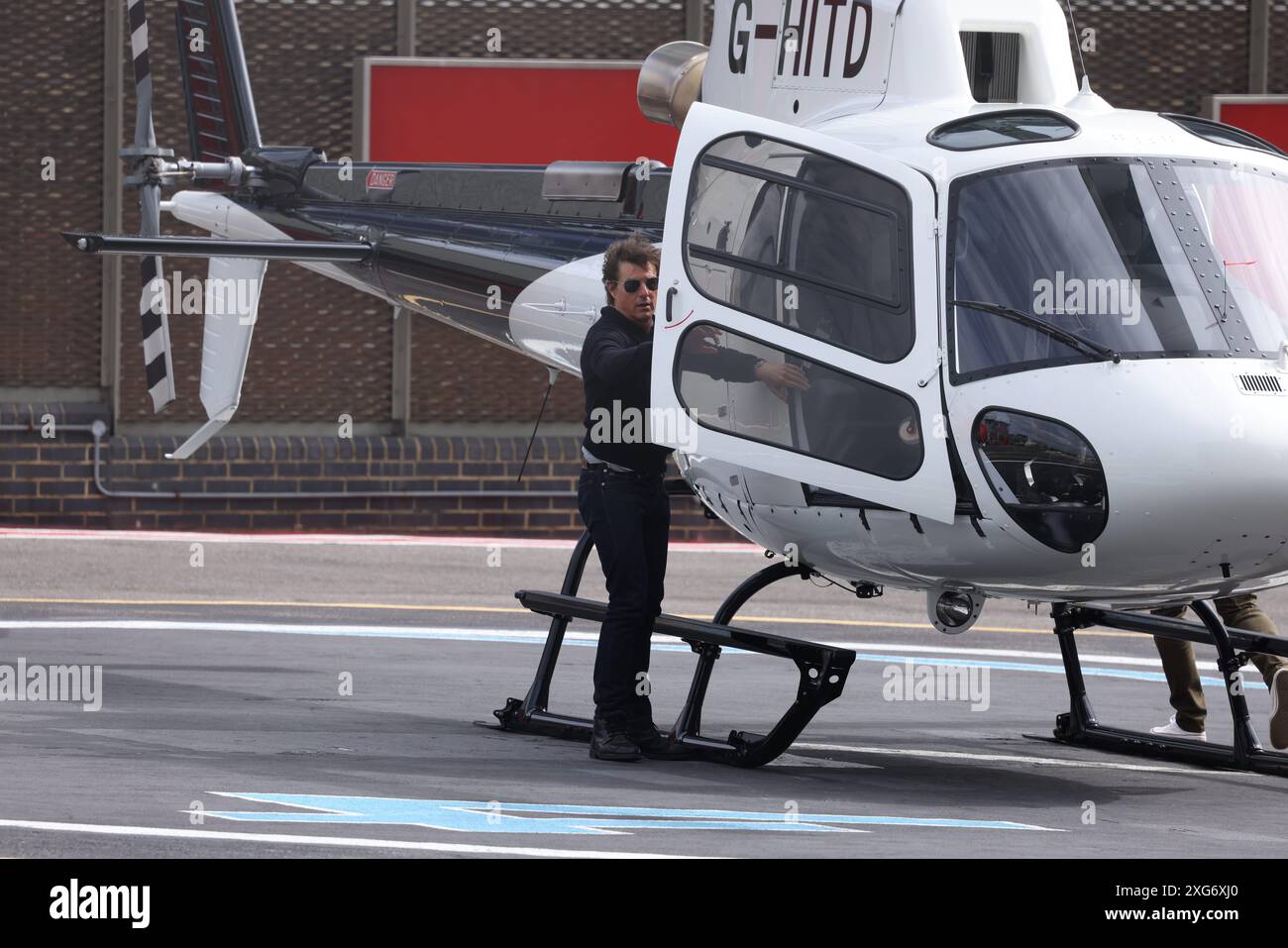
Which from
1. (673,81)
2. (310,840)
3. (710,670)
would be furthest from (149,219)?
(310,840)

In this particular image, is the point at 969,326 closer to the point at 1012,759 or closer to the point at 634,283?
the point at 634,283

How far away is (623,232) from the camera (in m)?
10.2

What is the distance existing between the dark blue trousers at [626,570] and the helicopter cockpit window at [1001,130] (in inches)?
78.5

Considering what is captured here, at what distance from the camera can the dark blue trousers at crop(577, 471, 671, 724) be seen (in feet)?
28.3

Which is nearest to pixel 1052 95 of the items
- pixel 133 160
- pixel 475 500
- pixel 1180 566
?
pixel 1180 566

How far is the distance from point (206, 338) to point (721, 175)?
5.58 metres

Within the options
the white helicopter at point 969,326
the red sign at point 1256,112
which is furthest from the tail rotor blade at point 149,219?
the red sign at point 1256,112

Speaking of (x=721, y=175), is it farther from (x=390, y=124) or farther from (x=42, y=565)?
(x=390, y=124)

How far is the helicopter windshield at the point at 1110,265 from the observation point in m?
7.25

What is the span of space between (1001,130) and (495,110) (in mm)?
13165

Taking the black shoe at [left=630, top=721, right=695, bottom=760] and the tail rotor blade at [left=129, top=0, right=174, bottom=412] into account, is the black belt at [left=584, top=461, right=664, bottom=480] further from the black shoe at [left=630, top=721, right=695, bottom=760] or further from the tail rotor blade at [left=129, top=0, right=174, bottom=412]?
the tail rotor blade at [left=129, top=0, right=174, bottom=412]

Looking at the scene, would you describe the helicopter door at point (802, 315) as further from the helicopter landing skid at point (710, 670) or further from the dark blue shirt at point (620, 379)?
the helicopter landing skid at point (710, 670)

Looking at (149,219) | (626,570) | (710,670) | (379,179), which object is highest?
(379,179)

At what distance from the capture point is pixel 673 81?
9656 mm
